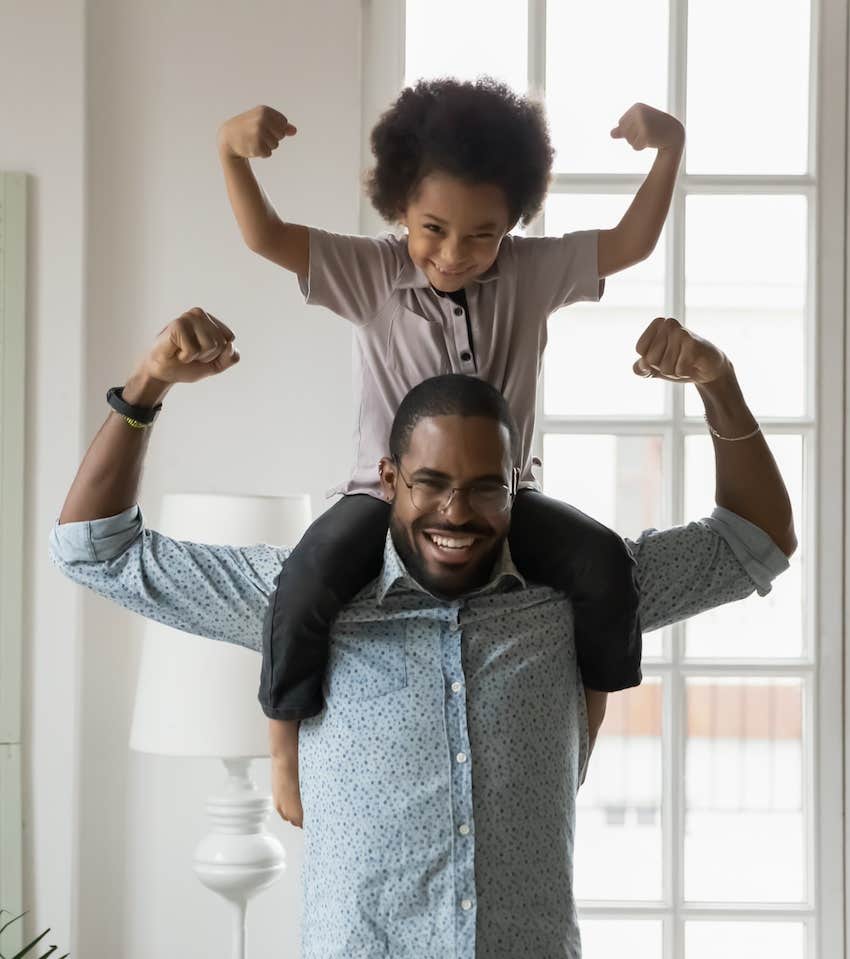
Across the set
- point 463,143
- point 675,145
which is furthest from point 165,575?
point 675,145

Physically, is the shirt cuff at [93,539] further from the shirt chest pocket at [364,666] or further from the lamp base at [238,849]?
the lamp base at [238,849]

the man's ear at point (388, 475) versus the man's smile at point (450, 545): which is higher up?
the man's ear at point (388, 475)

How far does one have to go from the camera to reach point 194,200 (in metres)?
2.64

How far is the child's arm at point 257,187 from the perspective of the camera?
1675 mm

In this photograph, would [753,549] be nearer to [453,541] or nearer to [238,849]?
[453,541]

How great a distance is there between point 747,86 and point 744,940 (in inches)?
70.4

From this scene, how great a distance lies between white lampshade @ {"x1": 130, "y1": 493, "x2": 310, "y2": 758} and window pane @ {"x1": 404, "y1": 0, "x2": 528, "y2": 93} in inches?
40.9

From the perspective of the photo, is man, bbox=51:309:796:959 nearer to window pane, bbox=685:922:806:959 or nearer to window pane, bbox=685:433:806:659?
window pane, bbox=685:433:806:659

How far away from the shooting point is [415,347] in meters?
1.81

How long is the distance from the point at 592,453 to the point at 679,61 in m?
0.83

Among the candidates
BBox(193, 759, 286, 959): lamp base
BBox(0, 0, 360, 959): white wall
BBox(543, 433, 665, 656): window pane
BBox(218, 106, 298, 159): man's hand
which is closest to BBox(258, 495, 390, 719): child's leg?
BBox(218, 106, 298, 159): man's hand

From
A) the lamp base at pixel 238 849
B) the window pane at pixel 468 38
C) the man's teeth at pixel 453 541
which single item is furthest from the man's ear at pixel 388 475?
the window pane at pixel 468 38

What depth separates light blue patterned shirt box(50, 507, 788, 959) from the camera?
1.62m

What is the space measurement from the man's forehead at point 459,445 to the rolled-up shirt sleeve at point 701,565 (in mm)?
293
